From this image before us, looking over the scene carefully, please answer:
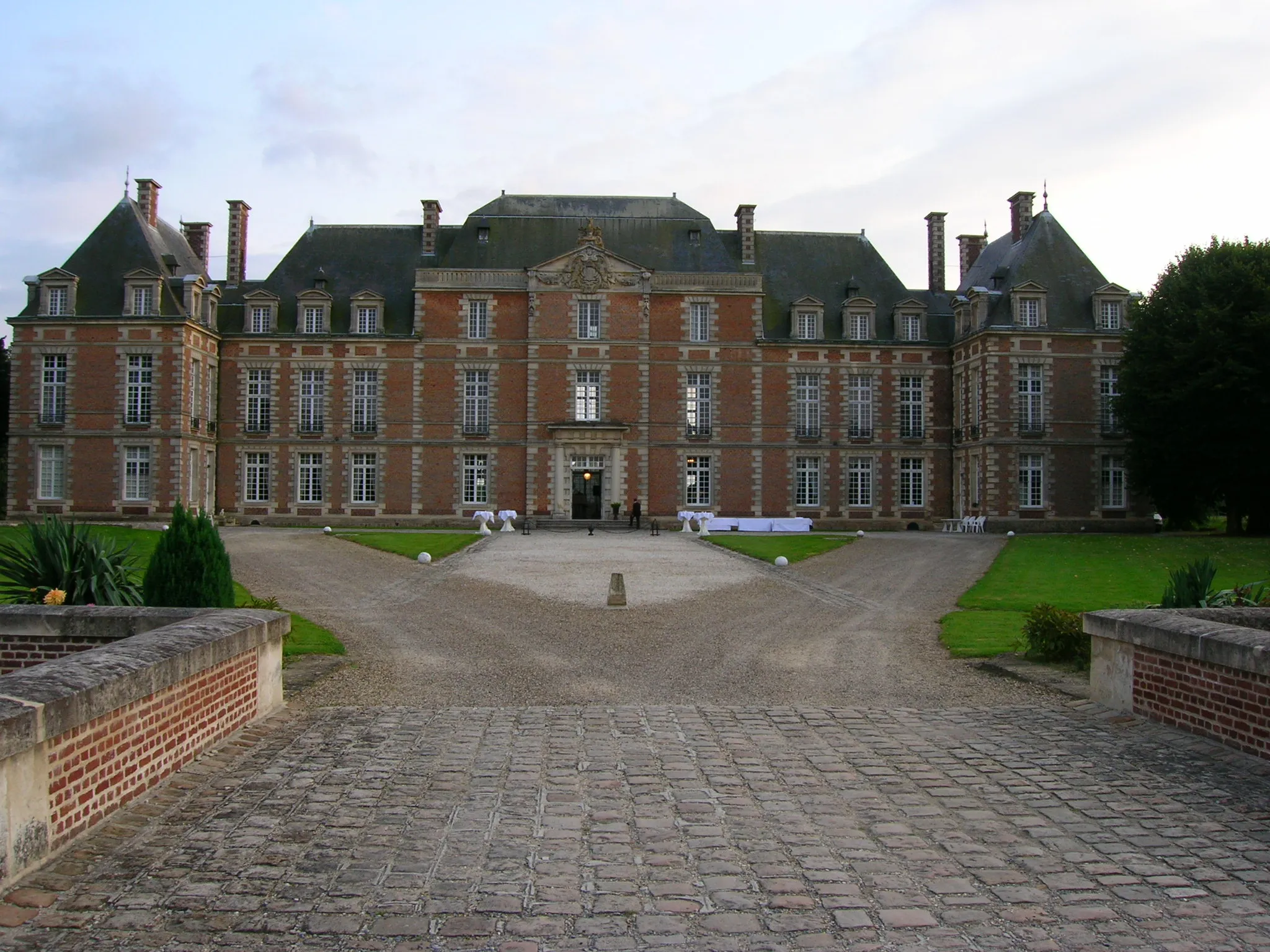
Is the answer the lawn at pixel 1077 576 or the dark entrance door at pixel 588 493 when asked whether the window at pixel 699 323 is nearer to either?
the dark entrance door at pixel 588 493

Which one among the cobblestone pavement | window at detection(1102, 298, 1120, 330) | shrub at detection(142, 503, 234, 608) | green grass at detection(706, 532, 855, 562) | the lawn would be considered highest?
window at detection(1102, 298, 1120, 330)

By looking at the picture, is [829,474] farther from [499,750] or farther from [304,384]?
[499,750]

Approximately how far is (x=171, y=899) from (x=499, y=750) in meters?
2.73

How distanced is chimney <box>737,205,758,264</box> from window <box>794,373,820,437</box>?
4974 millimetres

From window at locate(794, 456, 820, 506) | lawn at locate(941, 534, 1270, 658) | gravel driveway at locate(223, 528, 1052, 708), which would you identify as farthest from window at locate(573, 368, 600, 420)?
lawn at locate(941, 534, 1270, 658)

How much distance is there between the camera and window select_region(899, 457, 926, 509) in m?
38.0

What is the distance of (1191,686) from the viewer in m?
7.12

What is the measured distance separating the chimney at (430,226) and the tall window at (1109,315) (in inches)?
916

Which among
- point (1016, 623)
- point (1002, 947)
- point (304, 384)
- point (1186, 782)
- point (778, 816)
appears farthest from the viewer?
point (304, 384)

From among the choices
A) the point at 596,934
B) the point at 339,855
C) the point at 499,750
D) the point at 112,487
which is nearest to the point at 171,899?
the point at 339,855

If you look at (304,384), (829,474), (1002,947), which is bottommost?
(1002,947)

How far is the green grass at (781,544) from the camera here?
76.7ft

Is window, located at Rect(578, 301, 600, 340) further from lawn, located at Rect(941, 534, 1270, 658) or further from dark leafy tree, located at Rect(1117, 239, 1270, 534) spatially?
dark leafy tree, located at Rect(1117, 239, 1270, 534)

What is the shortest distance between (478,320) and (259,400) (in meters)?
8.23
